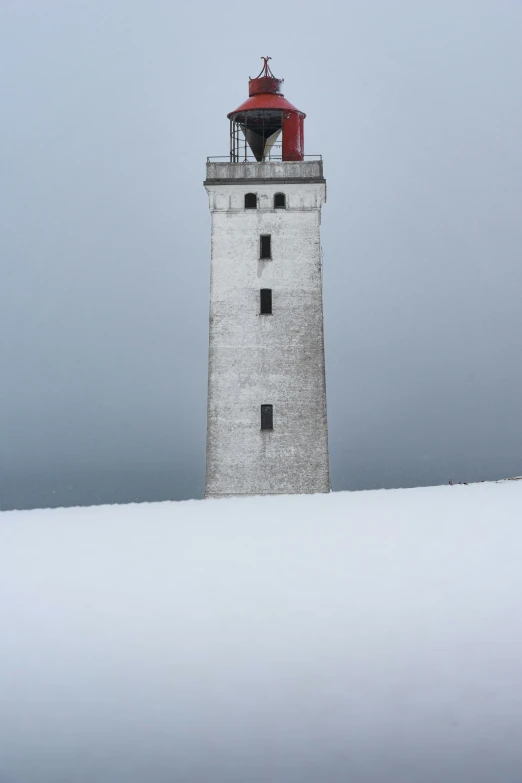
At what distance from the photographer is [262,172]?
25375 mm

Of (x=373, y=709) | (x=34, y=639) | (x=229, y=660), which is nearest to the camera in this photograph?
(x=373, y=709)

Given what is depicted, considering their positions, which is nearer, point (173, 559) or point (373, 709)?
point (373, 709)

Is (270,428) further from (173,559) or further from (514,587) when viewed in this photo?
(514,587)

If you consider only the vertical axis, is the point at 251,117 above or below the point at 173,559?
above

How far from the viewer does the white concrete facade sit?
24188 millimetres

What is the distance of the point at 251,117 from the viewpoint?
88.5 ft

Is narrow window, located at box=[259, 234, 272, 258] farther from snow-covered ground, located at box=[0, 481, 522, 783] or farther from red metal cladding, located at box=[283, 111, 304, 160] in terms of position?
snow-covered ground, located at box=[0, 481, 522, 783]

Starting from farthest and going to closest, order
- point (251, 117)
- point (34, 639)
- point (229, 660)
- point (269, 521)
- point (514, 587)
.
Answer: point (251, 117) → point (269, 521) → point (514, 587) → point (34, 639) → point (229, 660)

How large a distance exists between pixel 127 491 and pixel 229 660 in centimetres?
11901

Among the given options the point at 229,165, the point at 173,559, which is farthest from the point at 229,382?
the point at 173,559

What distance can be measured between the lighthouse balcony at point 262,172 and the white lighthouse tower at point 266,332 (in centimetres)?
3

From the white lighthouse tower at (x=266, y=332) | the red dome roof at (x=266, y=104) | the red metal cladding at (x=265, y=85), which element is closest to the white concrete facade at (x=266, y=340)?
the white lighthouse tower at (x=266, y=332)

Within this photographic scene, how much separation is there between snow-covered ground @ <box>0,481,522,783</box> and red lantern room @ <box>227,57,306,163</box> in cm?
1646

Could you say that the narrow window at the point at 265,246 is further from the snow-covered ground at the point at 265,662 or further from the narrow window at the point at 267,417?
the snow-covered ground at the point at 265,662
